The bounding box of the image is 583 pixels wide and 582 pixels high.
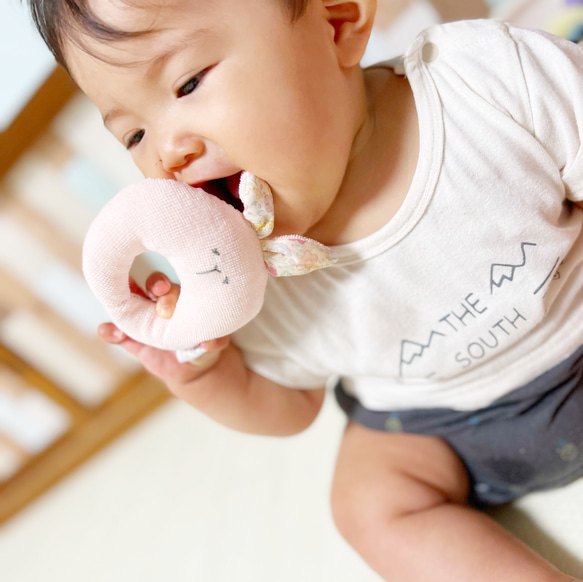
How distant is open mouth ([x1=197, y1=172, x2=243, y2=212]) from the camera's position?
21.2 inches

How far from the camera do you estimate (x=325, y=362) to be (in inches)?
28.4

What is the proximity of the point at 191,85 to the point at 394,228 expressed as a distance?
0.79 ft

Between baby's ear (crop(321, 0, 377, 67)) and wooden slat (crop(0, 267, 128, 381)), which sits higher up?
baby's ear (crop(321, 0, 377, 67))

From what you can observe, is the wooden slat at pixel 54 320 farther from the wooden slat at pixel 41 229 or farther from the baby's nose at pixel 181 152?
the baby's nose at pixel 181 152

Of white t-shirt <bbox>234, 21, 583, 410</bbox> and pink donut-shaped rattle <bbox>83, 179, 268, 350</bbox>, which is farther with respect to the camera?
white t-shirt <bbox>234, 21, 583, 410</bbox>

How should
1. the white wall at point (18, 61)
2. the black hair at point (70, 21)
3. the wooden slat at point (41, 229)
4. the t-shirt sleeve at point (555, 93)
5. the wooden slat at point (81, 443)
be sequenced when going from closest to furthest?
1. the black hair at point (70, 21)
2. the t-shirt sleeve at point (555, 93)
3. the white wall at point (18, 61)
4. the wooden slat at point (41, 229)
5. the wooden slat at point (81, 443)

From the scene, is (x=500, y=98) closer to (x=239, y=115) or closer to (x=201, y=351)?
(x=239, y=115)

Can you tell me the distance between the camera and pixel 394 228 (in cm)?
60

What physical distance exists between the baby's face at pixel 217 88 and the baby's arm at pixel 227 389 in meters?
0.15

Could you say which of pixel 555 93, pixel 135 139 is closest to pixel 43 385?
pixel 135 139

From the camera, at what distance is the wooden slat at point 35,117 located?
3.05ft

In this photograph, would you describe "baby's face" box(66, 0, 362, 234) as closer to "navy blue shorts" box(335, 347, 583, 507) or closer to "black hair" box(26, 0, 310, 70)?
"black hair" box(26, 0, 310, 70)

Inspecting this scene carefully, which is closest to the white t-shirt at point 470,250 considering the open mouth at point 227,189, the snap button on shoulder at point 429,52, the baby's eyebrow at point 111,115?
the snap button on shoulder at point 429,52

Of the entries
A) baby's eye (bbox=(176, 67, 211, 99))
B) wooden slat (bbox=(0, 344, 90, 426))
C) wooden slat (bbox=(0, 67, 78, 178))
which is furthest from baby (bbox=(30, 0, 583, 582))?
wooden slat (bbox=(0, 344, 90, 426))
